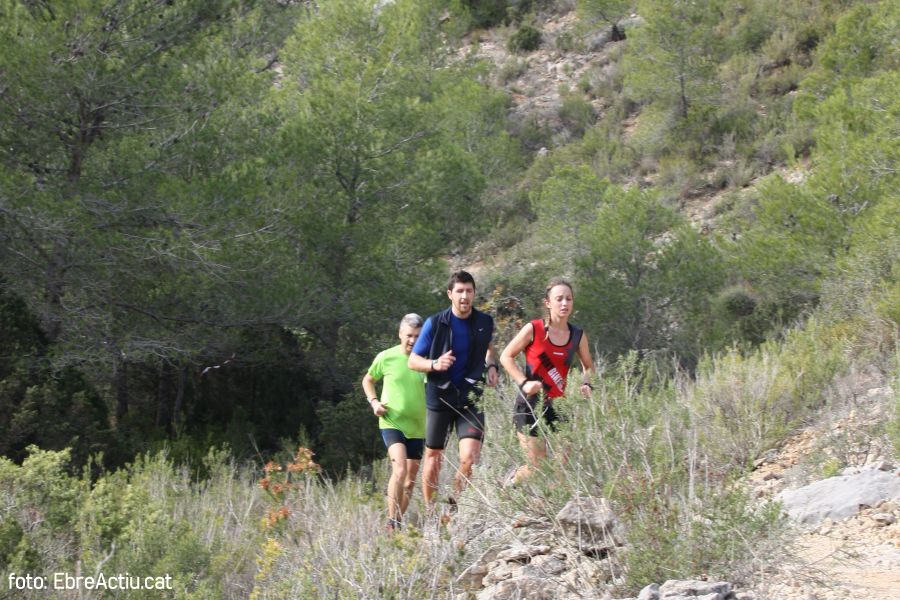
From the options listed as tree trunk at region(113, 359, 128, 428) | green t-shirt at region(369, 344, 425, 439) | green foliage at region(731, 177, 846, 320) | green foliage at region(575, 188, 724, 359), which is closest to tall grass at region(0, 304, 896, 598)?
green t-shirt at region(369, 344, 425, 439)

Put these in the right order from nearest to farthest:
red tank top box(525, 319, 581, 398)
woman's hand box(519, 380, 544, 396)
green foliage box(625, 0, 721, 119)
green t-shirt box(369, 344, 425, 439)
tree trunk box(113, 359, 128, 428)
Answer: woman's hand box(519, 380, 544, 396) → red tank top box(525, 319, 581, 398) → green t-shirt box(369, 344, 425, 439) → tree trunk box(113, 359, 128, 428) → green foliage box(625, 0, 721, 119)

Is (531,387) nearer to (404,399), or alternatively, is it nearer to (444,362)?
(444,362)

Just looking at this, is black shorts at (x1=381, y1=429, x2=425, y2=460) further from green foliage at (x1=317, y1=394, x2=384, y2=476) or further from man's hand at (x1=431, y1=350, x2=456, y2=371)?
green foliage at (x1=317, y1=394, x2=384, y2=476)

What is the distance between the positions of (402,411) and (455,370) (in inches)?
17.3

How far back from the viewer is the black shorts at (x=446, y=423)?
5.21m

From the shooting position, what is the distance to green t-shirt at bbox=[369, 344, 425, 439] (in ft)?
18.0

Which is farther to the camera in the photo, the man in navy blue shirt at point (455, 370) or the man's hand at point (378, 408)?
the man's hand at point (378, 408)

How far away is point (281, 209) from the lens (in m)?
11.4

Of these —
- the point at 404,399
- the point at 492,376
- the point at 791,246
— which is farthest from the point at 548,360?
the point at 791,246

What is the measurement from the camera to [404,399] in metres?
5.49

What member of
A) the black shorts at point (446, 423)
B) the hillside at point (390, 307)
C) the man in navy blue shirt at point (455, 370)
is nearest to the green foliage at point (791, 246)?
the hillside at point (390, 307)

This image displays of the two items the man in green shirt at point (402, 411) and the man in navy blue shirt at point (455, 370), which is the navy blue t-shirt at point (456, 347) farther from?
the man in green shirt at point (402, 411)

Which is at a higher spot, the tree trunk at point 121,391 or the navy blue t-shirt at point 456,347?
the navy blue t-shirt at point 456,347

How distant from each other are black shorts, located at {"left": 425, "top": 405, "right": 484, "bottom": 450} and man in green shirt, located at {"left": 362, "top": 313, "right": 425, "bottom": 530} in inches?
7.6
